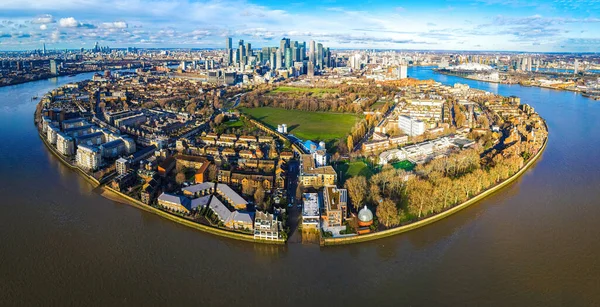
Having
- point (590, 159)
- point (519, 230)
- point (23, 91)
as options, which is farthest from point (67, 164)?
point (23, 91)

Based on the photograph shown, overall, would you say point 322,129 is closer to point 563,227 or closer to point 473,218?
point 473,218

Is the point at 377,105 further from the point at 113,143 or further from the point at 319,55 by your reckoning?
the point at 319,55

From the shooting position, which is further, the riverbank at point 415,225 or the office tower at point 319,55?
the office tower at point 319,55

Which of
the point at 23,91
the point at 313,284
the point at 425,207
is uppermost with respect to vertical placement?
the point at 23,91

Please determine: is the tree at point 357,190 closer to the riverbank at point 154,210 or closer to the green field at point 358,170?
the green field at point 358,170

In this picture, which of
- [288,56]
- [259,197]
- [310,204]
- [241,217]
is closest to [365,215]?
[310,204]

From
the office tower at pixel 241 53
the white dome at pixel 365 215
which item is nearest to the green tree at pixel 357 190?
the white dome at pixel 365 215
